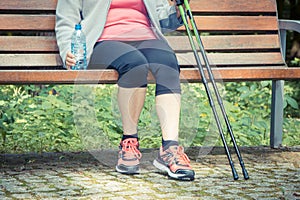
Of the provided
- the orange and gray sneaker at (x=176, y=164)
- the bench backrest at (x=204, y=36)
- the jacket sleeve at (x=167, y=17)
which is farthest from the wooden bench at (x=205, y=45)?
the orange and gray sneaker at (x=176, y=164)

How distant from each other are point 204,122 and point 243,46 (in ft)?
3.30

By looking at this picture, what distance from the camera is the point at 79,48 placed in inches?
147

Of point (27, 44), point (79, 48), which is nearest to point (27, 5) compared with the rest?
point (27, 44)

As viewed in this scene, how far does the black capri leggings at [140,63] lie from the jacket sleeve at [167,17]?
0.82 ft

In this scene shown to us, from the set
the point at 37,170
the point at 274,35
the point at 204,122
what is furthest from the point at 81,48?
the point at 204,122

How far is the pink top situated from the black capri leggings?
76 mm

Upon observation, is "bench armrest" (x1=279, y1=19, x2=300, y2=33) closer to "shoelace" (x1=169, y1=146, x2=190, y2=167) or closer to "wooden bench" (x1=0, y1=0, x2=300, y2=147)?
"wooden bench" (x1=0, y1=0, x2=300, y2=147)

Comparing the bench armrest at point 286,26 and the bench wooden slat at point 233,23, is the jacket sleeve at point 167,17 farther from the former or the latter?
the bench armrest at point 286,26

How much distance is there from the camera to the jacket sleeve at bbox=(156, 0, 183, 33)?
395 centimetres

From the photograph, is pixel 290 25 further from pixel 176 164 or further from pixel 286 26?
pixel 176 164

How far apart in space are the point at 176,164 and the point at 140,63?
1.75ft

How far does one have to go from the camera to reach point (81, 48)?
12.3 feet

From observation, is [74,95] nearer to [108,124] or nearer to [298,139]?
[108,124]

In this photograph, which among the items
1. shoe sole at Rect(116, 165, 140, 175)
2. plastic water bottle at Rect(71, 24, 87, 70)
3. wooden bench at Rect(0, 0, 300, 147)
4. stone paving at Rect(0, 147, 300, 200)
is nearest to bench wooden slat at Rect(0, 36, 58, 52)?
wooden bench at Rect(0, 0, 300, 147)
